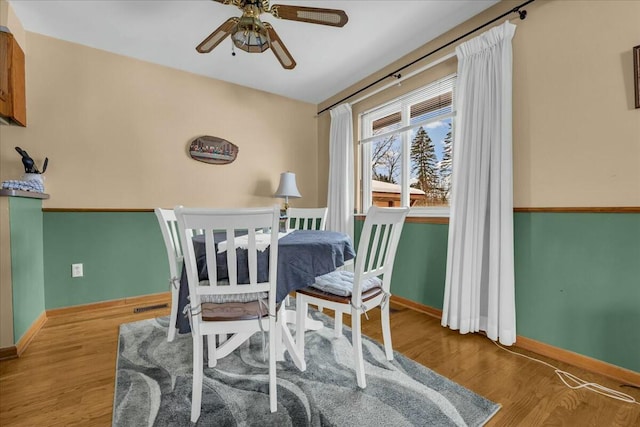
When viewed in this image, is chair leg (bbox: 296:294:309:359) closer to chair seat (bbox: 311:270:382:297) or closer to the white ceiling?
chair seat (bbox: 311:270:382:297)

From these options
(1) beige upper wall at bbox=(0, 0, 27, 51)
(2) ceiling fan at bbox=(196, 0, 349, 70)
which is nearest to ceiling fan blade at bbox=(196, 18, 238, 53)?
(2) ceiling fan at bbox=(196, 0, 349, 70)

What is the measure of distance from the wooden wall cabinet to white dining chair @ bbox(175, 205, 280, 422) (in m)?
2.12

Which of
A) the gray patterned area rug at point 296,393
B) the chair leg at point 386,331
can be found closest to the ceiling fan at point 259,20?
the chair leg at point 386,331

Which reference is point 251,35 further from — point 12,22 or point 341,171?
point 12,22

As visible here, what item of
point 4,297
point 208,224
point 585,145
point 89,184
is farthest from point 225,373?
point 585,145

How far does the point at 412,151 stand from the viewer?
9.18 feet

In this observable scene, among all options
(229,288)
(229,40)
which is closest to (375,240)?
(229,288)

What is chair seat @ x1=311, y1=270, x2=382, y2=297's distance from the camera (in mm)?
1552

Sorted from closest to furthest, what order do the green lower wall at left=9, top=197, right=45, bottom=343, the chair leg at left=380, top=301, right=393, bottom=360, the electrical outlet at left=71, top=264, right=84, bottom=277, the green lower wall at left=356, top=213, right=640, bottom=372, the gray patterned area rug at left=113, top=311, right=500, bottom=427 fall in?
the gray patterned area rug at left=113, top=311, right=500, bottom=427
the green lower wall at left=356, top=213, right=640, bottom=372
the chair leg at left=380, top=301, right=393, bottom=360
the green lower wall at left=9, top=197, right=45, bottom=343
the electrical outlet at left=71, top=264, right=84, bottom=277

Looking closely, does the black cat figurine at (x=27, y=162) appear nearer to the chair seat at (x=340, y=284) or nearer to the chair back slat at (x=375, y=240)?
the chair seat at (x=340, y=284)

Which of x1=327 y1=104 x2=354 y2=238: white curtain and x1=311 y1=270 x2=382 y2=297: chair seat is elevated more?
x1=327 y1=104 x2=354 y2=238: white curtain

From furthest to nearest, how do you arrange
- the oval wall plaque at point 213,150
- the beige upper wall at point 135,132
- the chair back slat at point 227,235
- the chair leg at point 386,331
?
the oval wall plaque at point 213,150, the beige upper wall at point 135,132, the chair leg at point 386,331, the chair back slat at point 227,235

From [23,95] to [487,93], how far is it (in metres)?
3.62

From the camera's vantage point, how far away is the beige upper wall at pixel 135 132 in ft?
8.00
